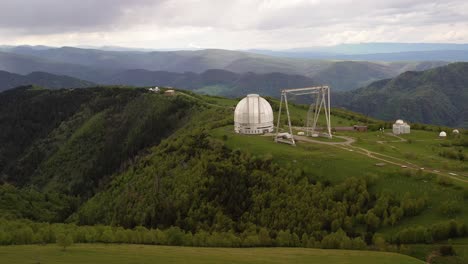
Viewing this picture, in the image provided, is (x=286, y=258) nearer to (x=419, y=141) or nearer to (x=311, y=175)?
(x=311, y=175)

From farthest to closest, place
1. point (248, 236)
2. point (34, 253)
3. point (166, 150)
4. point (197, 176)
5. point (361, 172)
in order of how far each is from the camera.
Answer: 1. point (166, 150)
2. point (197, 176)
3. point (361, 172)
4. point (248, 236)
5. point (34, 253)

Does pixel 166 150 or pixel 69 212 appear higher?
pixel 166 150

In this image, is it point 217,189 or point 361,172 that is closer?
point 361,172

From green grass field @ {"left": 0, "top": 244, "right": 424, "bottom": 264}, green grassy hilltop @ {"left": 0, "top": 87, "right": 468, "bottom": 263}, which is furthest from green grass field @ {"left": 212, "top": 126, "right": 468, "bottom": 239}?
green grass field @ {"left": 0, "top": 244, "right": 424, "bottom": 264}

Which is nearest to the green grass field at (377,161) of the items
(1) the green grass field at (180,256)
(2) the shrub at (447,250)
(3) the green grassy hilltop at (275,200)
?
(3) the green grassy hilltop at (275,200)

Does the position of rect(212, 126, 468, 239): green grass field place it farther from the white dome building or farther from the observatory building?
the white dome building

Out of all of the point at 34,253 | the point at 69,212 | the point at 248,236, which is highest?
the point at 34,253

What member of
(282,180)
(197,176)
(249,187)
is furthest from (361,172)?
(197,176)
